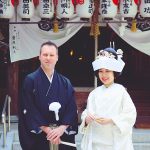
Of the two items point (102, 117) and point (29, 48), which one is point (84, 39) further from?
point (102, 117)

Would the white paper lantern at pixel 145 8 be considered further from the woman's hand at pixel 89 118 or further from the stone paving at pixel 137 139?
the woman's hand at pixel 89 118

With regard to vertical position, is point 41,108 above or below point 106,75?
below

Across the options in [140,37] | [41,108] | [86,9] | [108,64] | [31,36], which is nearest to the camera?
[108,64]

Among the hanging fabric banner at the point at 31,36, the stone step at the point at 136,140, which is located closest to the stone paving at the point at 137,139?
the stone step at the point at 136,140

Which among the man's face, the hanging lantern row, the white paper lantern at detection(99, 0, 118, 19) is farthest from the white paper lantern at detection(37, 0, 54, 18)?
the man's face

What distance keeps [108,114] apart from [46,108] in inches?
29.5

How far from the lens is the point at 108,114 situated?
16.5 feet

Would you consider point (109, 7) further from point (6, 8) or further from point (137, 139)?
point (137, 139)

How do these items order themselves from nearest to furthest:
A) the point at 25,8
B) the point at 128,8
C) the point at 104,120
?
1. the point at 104,120
2. the point at 25,8
3. the point at 128,8

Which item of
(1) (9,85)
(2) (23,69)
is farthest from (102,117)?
(2) (23,69)

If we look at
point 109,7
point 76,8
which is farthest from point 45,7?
point 109,7

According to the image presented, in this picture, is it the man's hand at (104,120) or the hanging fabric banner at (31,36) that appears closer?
the man's hand at (104,120)

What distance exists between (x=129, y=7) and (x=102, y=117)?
538 centimetres

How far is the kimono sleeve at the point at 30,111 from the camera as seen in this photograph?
5.16 meters
